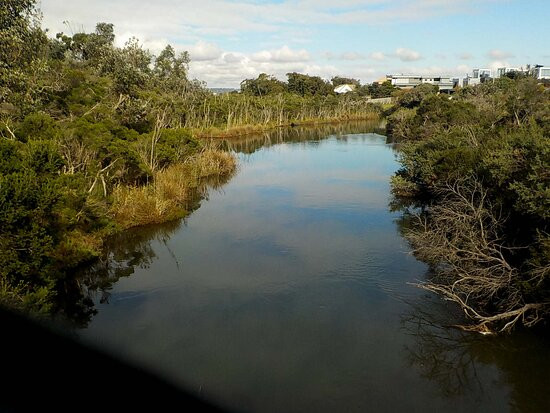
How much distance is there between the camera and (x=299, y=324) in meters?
10.8

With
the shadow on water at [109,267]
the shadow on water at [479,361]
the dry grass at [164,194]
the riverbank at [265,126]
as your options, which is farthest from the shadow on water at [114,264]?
the riverbank at [265,126]

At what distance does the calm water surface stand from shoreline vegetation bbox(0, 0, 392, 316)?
1250mm

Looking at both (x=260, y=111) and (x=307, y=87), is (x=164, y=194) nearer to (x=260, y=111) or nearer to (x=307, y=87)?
(x=260, y=111)

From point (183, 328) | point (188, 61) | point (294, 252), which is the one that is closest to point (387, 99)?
point (188, 61)

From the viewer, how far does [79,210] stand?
14047 millimetres

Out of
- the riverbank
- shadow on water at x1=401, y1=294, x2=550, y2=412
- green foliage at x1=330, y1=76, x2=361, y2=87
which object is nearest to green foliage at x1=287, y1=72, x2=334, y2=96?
the riverbank

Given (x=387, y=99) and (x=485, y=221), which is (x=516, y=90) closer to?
(x=485, y=221)

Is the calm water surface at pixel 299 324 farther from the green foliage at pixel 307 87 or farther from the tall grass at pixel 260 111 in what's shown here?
the green foliage at pixel 307 87

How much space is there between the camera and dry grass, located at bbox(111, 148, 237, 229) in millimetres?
17312

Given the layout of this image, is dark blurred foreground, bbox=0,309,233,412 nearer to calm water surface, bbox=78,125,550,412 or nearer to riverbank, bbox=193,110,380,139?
calm water surface, bbox=78,125,550,412

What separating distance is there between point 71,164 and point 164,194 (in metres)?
5.38

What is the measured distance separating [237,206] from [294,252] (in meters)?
6.77

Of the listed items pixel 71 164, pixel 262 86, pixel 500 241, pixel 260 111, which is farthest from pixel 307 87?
pixel 500 241

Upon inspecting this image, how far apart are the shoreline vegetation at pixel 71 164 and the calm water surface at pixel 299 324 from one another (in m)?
1.25
